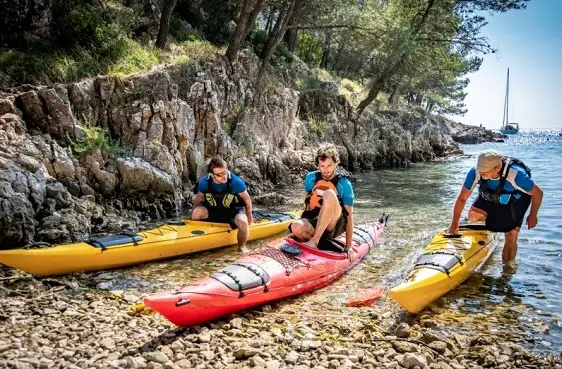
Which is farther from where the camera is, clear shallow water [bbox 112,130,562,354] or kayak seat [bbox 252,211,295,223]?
kayak seat [bbox 252,211,295,223]

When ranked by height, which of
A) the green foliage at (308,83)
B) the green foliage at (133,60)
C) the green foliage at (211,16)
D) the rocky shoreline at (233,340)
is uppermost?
the green foliage at (211,16)

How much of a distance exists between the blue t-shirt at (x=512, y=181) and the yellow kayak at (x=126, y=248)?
398 centimetres

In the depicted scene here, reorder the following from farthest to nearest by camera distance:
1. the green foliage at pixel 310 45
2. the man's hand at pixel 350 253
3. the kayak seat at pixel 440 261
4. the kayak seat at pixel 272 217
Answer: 1. the green foliage at pixel 310 45
2. the kayak seat at pixel 272 217
3. the man's hand at pixel 350 253
4. the kayak seat at pixel 440 261

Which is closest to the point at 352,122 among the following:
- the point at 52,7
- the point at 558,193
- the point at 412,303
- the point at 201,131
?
the point at 558,193

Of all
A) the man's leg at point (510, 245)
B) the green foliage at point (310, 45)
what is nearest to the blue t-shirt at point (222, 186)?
the man's leg at point (510, 245)

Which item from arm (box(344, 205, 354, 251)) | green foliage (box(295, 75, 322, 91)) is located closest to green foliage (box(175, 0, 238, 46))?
green foliage (box(295, 75, 322, 91))

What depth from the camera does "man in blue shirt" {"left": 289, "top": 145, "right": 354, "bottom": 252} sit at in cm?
596

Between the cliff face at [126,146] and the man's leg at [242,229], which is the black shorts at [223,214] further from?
the cliff face at [126,146]

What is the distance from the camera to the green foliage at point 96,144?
930 cm

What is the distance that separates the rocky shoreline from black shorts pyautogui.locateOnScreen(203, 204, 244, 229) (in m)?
2.85

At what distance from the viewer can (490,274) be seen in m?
6.56

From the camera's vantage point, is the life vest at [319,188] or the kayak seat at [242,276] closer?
the kayak seat at [242,276]

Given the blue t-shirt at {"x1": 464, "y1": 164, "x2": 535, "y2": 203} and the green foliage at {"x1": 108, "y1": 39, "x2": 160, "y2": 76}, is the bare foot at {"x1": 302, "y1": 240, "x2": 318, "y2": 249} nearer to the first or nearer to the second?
the blue t-shirt at {"x1": 464, "y1": 164, "x2": 535, "y2": 203}

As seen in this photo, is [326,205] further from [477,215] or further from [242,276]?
[477,215]
